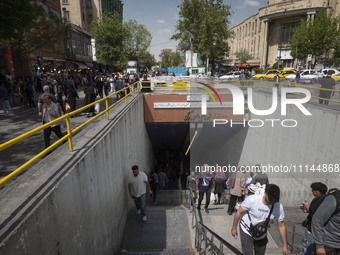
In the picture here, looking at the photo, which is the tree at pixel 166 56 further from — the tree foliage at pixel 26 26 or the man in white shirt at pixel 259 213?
the man in white shirt at pixel 259 213

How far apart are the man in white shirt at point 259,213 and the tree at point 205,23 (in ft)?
111

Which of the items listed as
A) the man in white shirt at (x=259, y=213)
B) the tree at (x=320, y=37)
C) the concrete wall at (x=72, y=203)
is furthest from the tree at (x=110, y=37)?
the man in white shirt at (x=259, y=213)

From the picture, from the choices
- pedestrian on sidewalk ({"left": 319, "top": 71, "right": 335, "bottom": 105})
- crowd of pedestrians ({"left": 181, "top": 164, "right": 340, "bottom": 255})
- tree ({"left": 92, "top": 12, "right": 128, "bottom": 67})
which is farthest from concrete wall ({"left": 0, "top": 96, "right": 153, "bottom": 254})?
tree ({"left": 92, "top": 12, "right": 128, "bottom": 67})

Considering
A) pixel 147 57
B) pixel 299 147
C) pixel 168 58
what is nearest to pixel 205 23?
pixel 299 147

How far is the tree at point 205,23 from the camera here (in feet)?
111

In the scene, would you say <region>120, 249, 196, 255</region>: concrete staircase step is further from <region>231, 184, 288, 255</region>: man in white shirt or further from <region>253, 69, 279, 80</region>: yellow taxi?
<region>253, 69, 279, 80</region>: yellow taxi

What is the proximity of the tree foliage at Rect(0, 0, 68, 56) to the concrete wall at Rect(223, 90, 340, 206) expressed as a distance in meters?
11.6

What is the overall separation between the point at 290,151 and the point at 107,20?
34104mm

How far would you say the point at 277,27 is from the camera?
51.0m

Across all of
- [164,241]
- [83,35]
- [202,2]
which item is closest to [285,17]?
[202,2]

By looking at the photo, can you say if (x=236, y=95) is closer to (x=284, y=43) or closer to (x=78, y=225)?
(x=78, y=225)

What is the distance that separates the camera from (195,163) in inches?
862

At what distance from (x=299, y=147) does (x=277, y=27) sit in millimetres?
53716

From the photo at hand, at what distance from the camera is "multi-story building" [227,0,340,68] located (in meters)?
44.6
